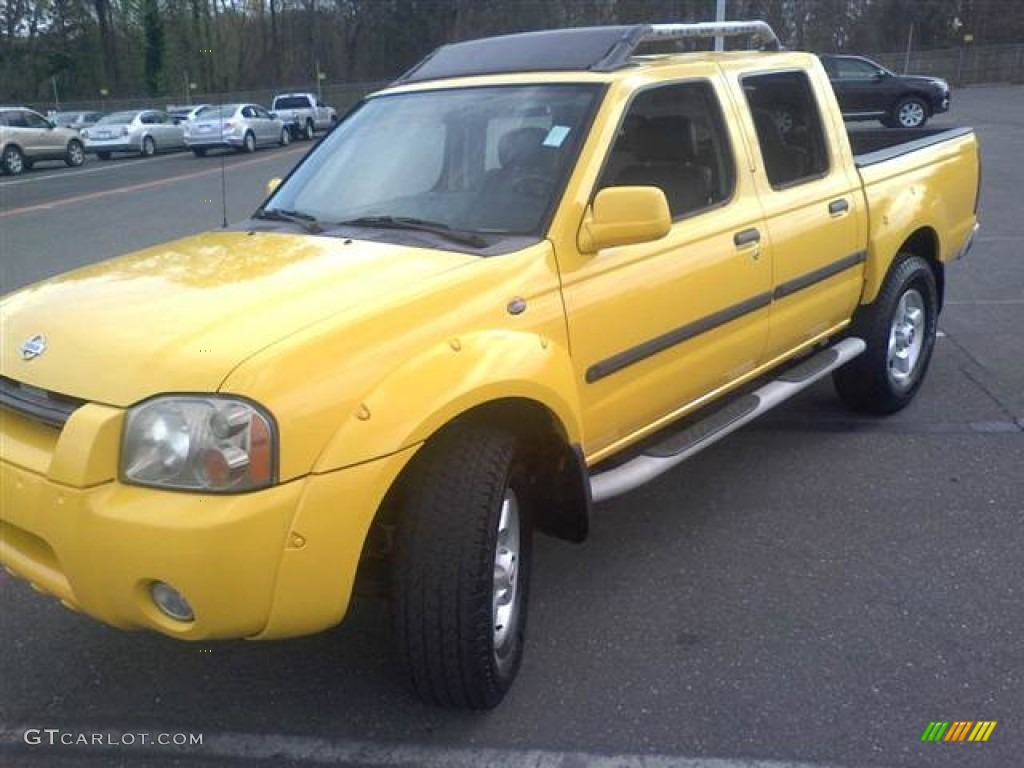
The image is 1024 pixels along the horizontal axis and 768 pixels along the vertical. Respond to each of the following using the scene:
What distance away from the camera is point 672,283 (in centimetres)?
367

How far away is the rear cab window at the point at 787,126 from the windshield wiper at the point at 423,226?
1.66 meters

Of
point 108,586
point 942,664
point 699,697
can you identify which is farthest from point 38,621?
point 942,664

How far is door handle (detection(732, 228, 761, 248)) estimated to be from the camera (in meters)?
4.01

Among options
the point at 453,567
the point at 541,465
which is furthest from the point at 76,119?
the point at 453,567

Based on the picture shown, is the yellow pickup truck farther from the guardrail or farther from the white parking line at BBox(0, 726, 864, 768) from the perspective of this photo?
the guardrail

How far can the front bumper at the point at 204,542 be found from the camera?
2359 mm

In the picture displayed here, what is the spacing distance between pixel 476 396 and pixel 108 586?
1.06m

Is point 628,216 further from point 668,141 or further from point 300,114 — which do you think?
point 300,114

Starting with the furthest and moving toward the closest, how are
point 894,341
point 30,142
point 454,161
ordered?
1. point 30,142
2. point 894,341
3. point 454,161

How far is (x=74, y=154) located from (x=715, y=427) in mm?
28449

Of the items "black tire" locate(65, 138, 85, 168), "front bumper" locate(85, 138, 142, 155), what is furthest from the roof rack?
"front bumper" locate(85, 138, 142, 155)

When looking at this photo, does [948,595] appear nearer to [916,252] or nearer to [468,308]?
[468,308]

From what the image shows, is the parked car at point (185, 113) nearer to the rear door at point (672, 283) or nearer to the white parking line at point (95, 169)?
the white parking line at point (95, 169)

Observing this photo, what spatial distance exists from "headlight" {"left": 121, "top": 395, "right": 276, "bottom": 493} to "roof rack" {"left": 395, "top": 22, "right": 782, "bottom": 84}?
207 centimetres
